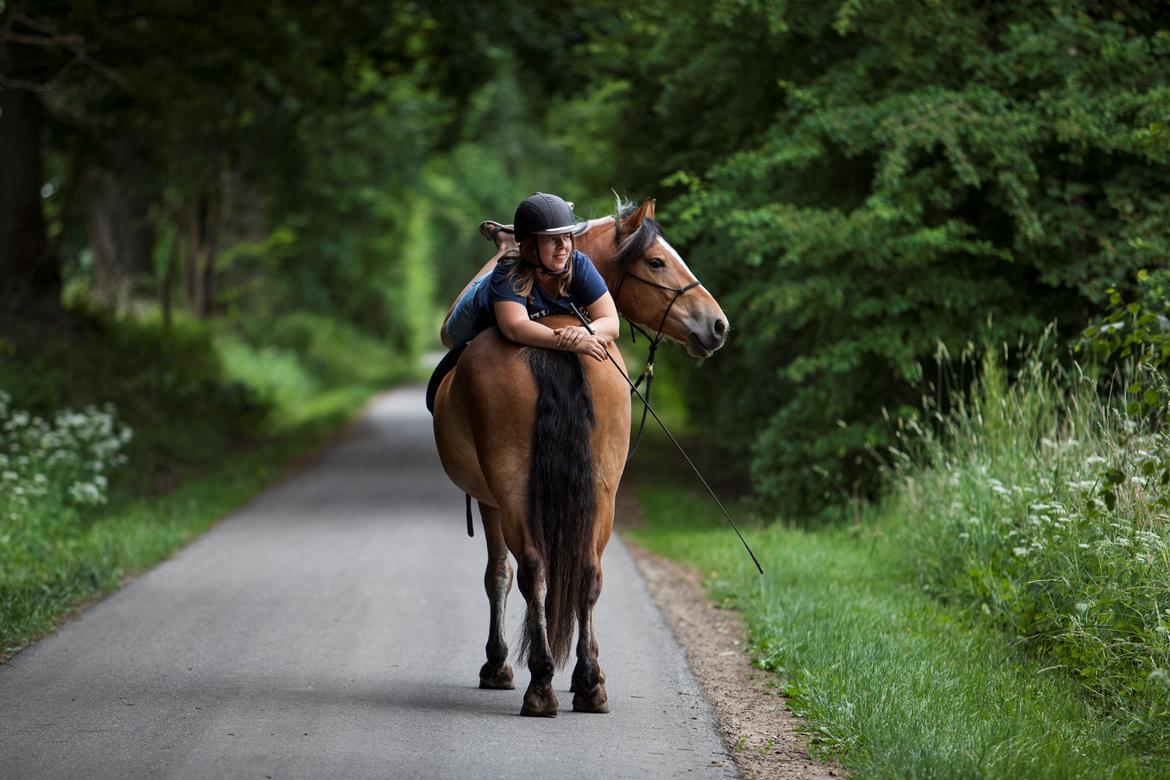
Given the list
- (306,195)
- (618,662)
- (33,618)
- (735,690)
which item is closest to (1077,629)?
(735,690)

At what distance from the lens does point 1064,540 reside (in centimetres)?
782

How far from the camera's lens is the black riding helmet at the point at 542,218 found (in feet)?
20.7

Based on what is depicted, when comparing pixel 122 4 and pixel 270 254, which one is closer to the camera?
pixel 122 4

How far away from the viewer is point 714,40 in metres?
13.0

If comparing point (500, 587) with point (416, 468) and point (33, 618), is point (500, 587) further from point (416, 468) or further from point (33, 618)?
point (416, 468)

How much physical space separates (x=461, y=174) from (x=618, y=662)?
4443cm

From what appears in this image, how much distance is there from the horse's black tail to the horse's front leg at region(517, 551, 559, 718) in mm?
31

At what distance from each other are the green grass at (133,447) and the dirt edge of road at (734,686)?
3.94 m

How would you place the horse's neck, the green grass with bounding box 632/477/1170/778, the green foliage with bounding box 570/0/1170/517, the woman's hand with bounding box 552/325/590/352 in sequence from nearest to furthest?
the green grass with bounding box 632/477/1170/778
the woman's hand with bounding box 552/325/590/352
the horse's neck
the green foliage with bounding box 570/0/1170/517

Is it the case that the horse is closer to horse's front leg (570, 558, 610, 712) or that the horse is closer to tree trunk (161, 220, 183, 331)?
horse's front leg (570, 558, 610, 712)

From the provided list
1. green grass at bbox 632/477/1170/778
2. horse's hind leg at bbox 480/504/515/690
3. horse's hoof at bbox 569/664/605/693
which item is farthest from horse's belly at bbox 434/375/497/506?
green grass at bbox 632/477/1170/778

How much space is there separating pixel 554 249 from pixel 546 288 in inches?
10.4

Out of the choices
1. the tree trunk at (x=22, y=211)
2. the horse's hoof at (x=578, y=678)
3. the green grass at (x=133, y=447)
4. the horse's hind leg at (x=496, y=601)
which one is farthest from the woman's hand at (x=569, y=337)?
the tree trunk at (x=22, y=211)

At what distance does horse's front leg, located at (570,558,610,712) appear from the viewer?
6.31 metres
